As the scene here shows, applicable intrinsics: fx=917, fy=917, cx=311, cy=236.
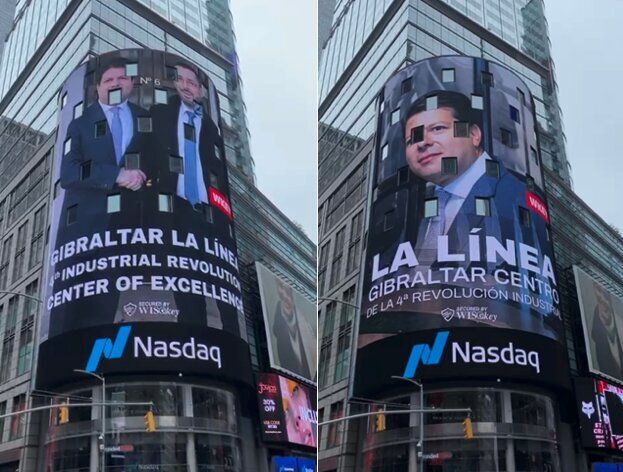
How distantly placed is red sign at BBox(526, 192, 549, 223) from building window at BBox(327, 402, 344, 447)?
12690mm

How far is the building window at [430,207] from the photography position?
1596 inches

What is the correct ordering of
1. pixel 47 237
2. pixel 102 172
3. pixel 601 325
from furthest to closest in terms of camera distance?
pixel 47 237, pixel 102 172, pixel 601 325

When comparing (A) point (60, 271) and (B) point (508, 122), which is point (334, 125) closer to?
(B) point (508, 122)

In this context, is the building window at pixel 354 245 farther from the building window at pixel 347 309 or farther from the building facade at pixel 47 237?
the building facade at pixel 47 237

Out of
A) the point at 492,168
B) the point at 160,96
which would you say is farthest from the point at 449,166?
the point at 160,96

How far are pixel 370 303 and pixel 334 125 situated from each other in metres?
10.6

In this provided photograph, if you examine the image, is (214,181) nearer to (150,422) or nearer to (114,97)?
(114,97)

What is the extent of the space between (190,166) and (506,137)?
15.3m

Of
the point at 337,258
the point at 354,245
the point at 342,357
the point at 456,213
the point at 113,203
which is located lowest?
the point at 342,357

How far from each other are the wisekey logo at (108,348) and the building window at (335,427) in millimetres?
9425

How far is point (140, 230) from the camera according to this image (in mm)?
41656

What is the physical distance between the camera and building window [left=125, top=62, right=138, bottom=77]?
153 feet

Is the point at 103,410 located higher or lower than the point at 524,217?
lower

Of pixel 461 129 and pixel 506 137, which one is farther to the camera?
pixel 506 137
